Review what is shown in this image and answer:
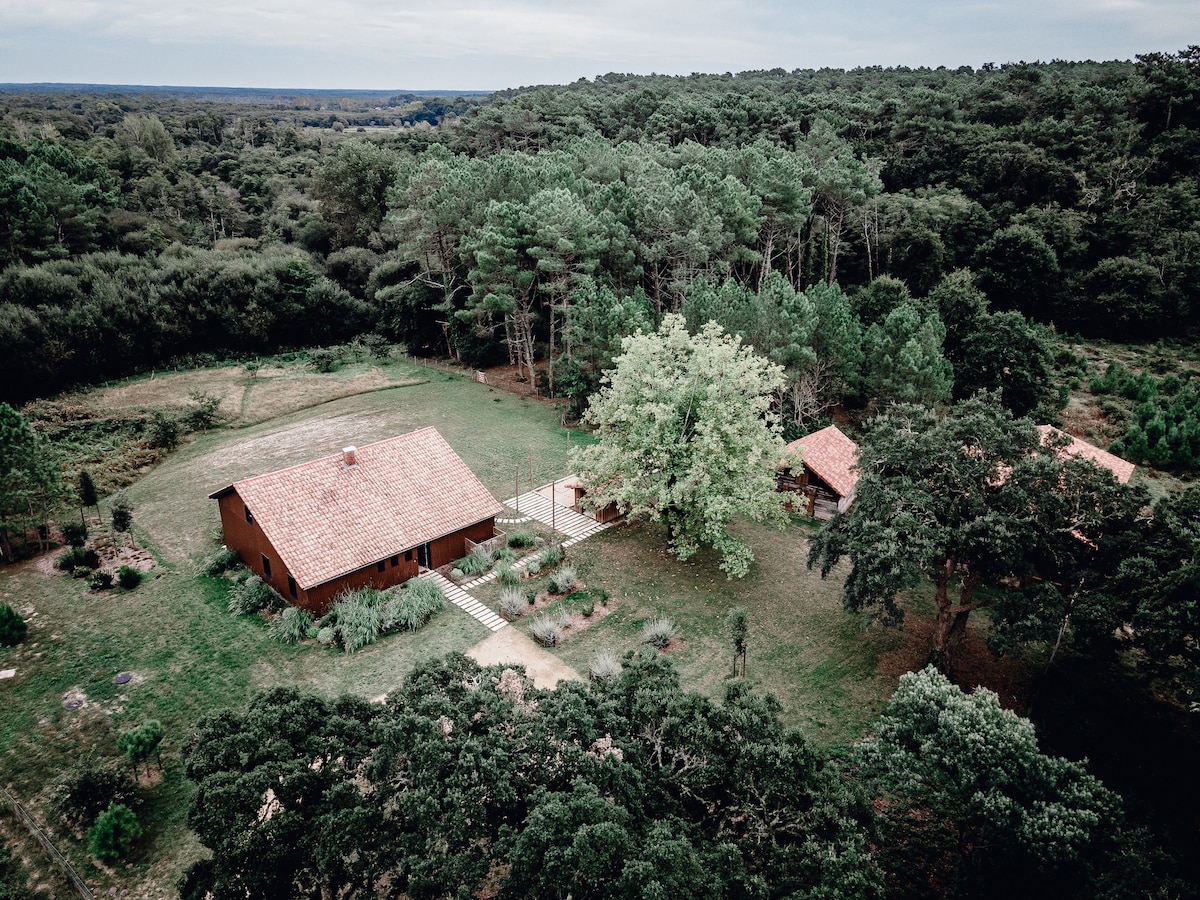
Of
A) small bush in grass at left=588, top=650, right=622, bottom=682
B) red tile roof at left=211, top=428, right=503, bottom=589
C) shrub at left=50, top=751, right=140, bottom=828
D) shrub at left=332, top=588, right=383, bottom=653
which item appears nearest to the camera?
shrub at left=50, top=751, right=140, bottom=828

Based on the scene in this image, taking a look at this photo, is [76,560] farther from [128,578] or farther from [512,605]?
[512,605]

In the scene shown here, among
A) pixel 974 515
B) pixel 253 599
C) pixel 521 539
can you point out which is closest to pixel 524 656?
pixel 521 539

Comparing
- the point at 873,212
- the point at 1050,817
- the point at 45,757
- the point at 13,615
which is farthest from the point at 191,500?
the point at 873,212

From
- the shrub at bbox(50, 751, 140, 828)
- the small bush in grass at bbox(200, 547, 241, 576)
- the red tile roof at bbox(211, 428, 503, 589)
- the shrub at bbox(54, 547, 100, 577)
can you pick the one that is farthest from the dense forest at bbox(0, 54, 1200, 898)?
the red tile roof at bbox(211, 428, 503, 589)

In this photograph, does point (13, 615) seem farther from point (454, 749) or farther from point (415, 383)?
point (415, 383)

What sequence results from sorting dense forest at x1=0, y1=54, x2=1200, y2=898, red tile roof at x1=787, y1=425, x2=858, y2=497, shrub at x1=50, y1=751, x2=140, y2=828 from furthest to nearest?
red tile roof at x1=787, y1=425, x2=858, y2=497 < shrub at x1=50, y1=751, x2=140, y2=828 < dense forest at x1=0, y1=54, x2=1200, y2=898

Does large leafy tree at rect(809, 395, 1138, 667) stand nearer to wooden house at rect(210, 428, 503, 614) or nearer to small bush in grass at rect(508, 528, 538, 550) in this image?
small bush in grass at rect(508, 528, 538, 550)
